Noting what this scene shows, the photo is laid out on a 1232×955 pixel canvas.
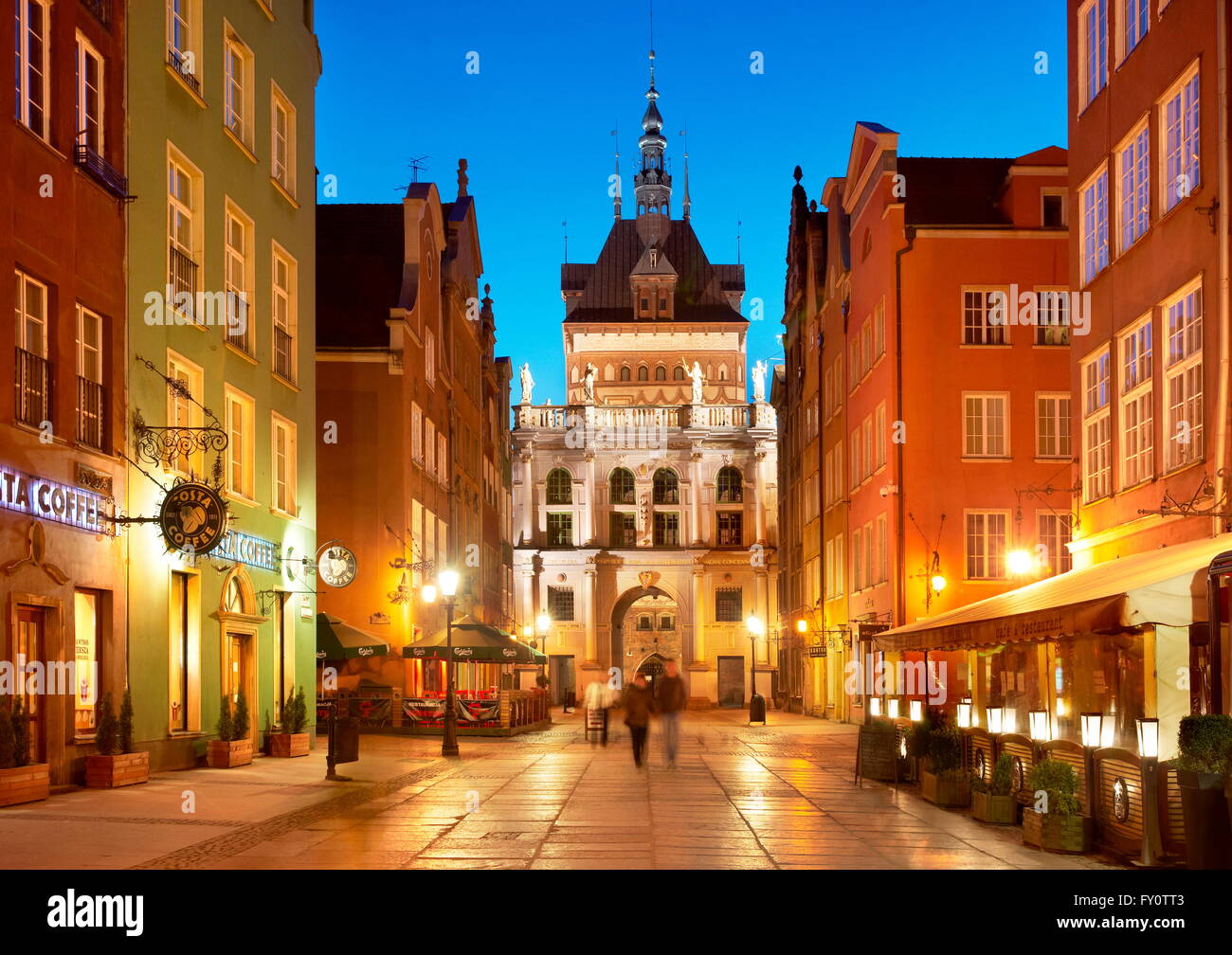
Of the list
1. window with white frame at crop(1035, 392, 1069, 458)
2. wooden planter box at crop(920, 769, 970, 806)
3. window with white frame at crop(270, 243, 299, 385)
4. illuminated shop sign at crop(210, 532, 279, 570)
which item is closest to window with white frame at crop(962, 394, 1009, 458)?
window with white frame at crop(1035, 392, 1069, 458)

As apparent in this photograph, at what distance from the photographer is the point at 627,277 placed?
4045 inches

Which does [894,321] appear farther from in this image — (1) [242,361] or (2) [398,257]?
(1) [242,361]

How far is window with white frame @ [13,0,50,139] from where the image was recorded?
62.4ft

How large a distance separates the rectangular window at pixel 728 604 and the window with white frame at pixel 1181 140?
6355cm

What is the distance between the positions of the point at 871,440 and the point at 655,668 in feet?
162

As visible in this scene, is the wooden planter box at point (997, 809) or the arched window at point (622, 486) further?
the arched window at point (622, 486)

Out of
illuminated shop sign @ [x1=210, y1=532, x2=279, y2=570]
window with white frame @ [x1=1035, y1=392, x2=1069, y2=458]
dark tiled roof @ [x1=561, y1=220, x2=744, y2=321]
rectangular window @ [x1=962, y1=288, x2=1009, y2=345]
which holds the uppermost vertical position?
dark tiled roof @ [x1=561, y1=220, x2=744, y2=321]

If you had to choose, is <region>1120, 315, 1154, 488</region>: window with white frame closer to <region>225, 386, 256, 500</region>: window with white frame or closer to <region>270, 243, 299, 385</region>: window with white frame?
<region>225, 386, 256, 500</region>: window with white frame

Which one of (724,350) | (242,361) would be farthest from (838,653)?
(724,350)

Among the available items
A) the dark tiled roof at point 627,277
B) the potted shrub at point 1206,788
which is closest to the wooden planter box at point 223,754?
the potted shrub at point 1206,788

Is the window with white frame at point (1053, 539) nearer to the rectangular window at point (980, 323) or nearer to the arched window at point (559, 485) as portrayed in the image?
the rectangular window at point (980, 323)

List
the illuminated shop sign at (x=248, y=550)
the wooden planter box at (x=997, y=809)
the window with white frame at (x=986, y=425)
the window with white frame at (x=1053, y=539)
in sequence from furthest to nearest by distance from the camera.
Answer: the window with white frame at (x=986, y=425), the window with white frame at (x=1053, y=539), the illuminated shop sign at (x=248, y=550), the wooden planter box at (x=997, y=809)

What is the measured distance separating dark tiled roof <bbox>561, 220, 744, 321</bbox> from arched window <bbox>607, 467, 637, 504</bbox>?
1710 cm

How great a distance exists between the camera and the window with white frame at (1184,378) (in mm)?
19625
